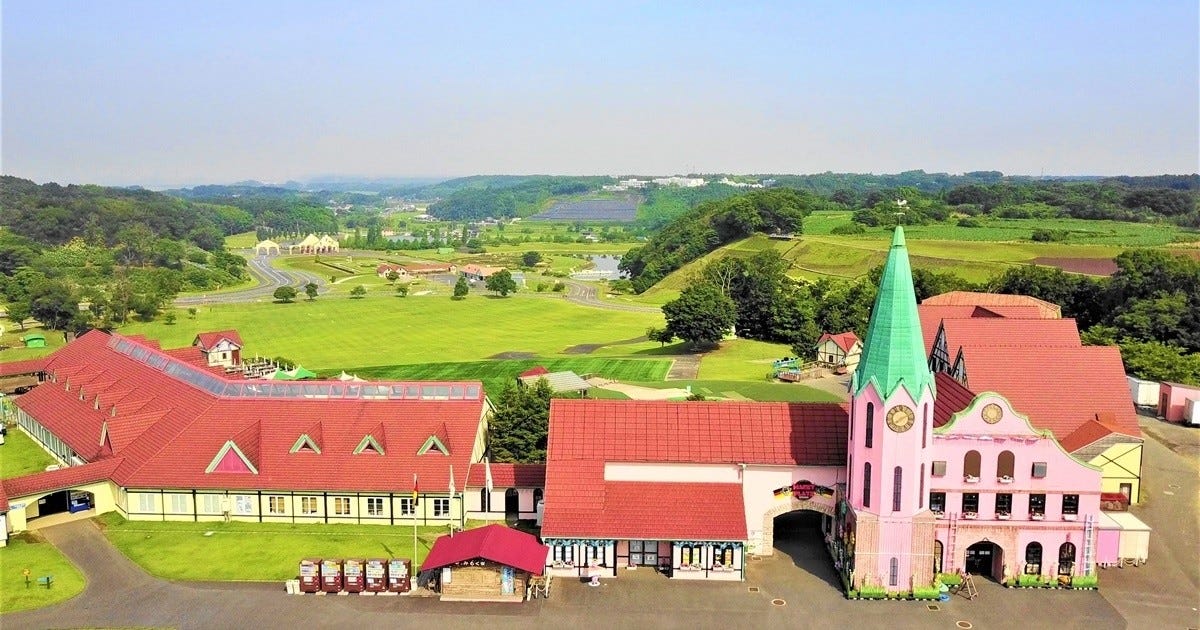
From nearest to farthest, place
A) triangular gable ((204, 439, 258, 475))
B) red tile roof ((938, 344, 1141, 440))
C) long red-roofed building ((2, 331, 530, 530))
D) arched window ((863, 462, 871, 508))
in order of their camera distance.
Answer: arched window ((863, 462, 871, 508)) → long red-roofed building ((2, 331, 530, 530)) → triangular gable ((204, 439, 258, 475)) → red tile roof ((938, 344, 1141, 440))

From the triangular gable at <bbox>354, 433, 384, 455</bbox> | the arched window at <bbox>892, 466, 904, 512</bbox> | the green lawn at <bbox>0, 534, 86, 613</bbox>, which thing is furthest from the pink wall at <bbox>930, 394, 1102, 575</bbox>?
the green lawn at <bbox>0, 534, 86, 613</bbox>

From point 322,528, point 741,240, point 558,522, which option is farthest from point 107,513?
point 741,240

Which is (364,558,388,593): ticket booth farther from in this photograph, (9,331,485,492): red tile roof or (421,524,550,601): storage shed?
(9,331,485,492): red tile roof

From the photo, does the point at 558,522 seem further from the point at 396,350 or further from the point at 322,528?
the point at 396,350

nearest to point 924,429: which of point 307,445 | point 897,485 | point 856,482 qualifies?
point 897,485

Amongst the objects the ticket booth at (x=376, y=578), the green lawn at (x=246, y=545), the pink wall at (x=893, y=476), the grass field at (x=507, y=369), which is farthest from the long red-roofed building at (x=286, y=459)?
the grass field at (x=507, y=369)

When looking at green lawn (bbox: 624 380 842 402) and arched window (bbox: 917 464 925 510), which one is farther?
green lawn (bbox: 624 380 842 402)

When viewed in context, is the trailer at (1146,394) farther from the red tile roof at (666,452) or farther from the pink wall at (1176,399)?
the red tile roof at (666,452)
